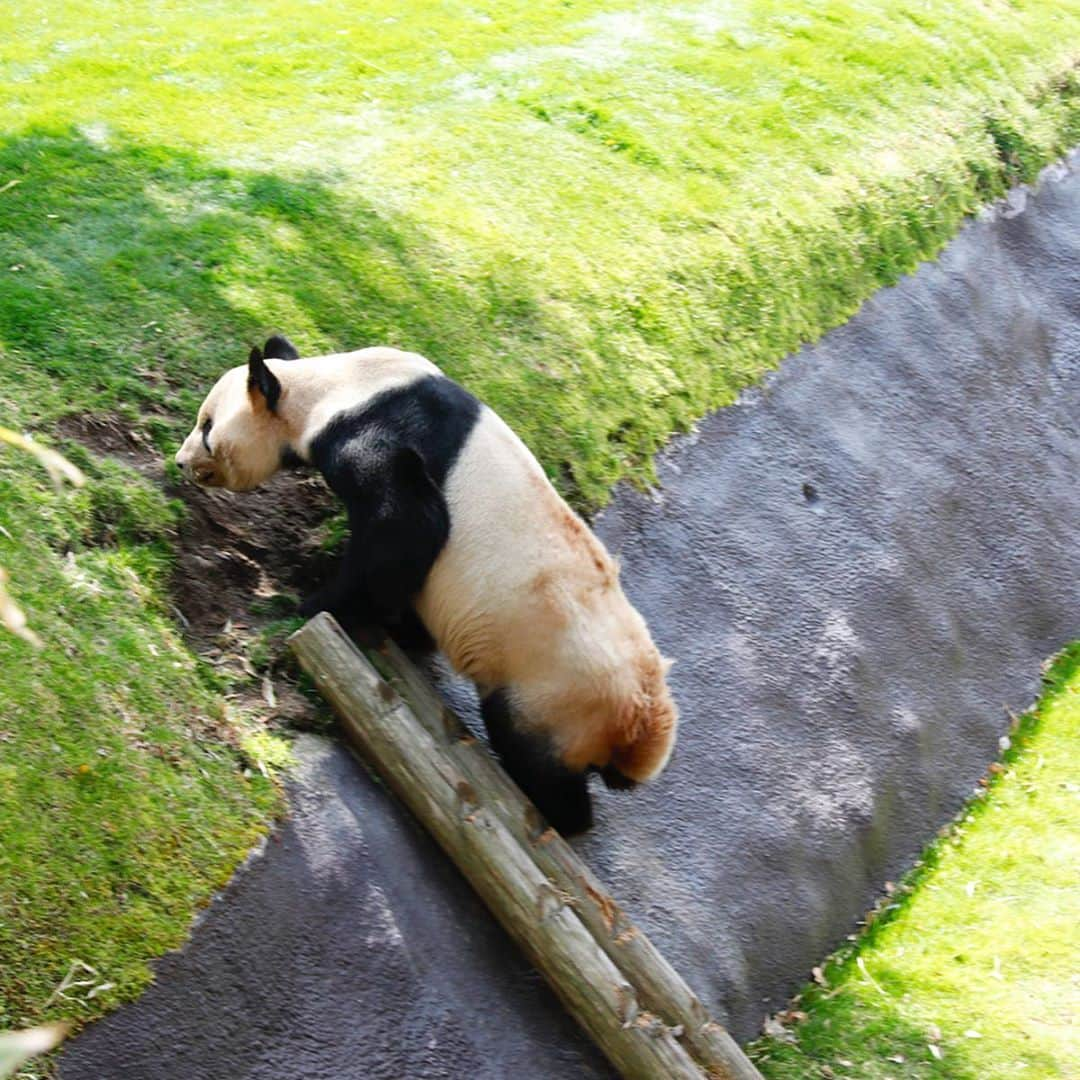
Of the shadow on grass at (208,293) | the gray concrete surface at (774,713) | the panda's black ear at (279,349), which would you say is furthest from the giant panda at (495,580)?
the shadow on grass at (208,293)

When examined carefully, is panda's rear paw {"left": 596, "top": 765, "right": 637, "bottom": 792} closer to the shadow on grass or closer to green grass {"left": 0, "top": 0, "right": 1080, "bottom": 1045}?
green grass {"left": 0, "top": 0, "right": 1080, "bottom": 1045}

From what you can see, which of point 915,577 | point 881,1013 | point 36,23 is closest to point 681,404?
point 915,577

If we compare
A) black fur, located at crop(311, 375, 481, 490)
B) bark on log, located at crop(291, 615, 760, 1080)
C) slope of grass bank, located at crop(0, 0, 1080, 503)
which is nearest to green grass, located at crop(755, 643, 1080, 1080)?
bark on log, located at crop(291, 615, 760, 1080)

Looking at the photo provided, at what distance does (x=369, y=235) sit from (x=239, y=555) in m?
3.38

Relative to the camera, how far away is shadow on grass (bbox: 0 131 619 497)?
7629mm

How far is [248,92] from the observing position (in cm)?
1151

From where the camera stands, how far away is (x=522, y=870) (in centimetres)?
598

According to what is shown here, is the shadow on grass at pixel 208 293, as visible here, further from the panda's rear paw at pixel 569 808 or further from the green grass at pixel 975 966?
the green grass at pixel 975 966

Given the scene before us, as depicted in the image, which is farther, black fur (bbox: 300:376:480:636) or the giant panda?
black fur (bbox: 300:376:480:636)

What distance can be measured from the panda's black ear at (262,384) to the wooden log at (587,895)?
133 centimetres

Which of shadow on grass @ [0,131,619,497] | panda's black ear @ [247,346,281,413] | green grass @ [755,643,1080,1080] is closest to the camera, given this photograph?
panda's black ear @ [247,346,281,413]

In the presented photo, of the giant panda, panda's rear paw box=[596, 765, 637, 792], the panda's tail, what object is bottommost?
panda's rear paw box=[596, 765, 637, 792]

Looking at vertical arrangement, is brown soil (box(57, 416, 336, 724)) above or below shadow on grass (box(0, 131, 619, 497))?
below

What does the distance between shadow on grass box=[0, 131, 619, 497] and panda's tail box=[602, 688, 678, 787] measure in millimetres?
2428
